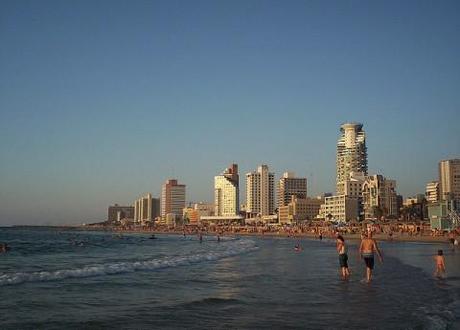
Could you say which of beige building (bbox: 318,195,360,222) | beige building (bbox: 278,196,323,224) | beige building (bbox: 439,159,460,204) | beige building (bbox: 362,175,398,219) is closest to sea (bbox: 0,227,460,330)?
beige building (bbox: 318,195,360,222)

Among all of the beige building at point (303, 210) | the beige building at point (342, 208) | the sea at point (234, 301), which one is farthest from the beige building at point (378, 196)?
the sea at point (234, 301)

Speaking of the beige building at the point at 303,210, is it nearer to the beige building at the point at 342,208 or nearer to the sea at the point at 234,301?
the beige building at the point at 342,208

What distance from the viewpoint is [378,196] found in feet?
560

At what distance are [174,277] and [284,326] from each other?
34.8 feet

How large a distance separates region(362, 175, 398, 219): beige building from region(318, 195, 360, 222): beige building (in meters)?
4.83

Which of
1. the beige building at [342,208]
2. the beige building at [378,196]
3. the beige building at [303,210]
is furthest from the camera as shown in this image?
the beige building at [303,210]

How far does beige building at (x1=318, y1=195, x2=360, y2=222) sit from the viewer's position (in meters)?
165

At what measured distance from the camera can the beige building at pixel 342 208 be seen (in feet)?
541

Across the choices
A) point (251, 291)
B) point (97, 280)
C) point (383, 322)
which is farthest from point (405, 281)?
point (97, 280)

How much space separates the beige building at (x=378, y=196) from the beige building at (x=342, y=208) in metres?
4.83

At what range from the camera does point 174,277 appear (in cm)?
1967

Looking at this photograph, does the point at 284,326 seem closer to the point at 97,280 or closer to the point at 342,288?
the point at 342,288

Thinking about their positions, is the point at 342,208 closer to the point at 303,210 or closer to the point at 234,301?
the point at 303,210

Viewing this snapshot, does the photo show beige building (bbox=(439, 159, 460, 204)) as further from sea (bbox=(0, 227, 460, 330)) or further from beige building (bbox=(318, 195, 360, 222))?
sea (bbox=(0, 227, 460, 330))
